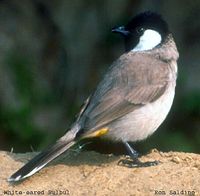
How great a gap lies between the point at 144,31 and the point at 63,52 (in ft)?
10.7

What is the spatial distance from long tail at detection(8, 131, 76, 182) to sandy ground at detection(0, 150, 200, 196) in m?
0.07

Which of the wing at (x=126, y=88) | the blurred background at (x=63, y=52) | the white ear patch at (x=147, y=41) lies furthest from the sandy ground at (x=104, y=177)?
the blurred background at (x=63, y=52)

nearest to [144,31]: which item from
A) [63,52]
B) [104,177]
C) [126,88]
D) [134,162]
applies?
[126,88]

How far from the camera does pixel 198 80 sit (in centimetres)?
1105

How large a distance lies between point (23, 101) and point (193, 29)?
8.04 feet

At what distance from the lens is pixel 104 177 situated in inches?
286

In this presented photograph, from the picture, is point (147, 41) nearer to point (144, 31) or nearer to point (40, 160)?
point (144, 31)

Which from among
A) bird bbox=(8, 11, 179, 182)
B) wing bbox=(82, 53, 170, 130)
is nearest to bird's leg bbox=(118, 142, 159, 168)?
bird bbox=(8, 11, 179, 182)

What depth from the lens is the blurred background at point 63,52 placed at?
433 inches

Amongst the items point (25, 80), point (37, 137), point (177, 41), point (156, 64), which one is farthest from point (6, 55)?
point (156, 64)

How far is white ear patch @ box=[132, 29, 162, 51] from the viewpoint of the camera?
848 centimetres

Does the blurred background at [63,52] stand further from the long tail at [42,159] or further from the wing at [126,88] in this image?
the long tail at [42,159]

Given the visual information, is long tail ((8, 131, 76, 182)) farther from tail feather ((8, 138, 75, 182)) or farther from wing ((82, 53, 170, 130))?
wing ((82, 53, 170, 130))

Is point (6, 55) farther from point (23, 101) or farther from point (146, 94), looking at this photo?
point (146, 94)
